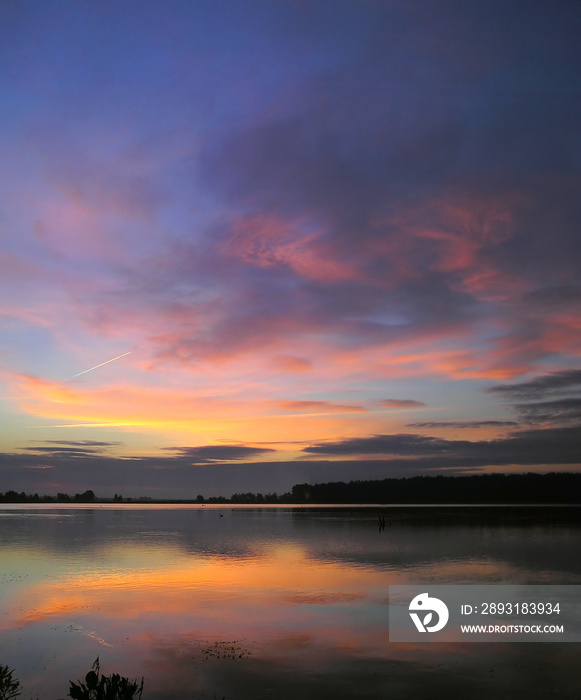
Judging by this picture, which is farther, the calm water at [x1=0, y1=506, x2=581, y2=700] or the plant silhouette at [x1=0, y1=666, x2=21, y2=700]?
the calm water at [x1=0, y1=506, x2=581, y2=700]

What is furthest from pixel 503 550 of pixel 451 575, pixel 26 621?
pixel 26 621

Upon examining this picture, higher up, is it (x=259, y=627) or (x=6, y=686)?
(x=6, y=686)

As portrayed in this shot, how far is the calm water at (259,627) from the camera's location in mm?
17906

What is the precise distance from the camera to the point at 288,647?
2197cm

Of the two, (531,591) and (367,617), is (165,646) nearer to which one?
(367,617)

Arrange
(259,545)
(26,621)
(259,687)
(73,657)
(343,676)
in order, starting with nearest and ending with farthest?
(259,687) < (343,676) < (73,657) < (26,621) < (259,545)

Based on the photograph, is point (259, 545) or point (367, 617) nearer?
point (367, 617)

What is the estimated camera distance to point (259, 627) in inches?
1000

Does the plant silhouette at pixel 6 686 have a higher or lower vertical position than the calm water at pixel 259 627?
higher

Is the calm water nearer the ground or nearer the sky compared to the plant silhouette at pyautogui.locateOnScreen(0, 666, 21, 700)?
nearer the ground

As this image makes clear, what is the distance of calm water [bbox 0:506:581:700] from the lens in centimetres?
1791

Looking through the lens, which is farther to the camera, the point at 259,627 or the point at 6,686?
the point at 259,627

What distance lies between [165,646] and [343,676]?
7.30 meters

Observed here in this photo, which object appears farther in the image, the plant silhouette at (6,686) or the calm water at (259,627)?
the calm water at (259,627)
